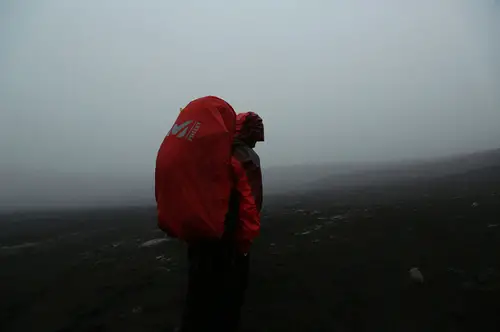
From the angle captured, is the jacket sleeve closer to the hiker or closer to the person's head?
the hiker

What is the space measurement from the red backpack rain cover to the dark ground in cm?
291

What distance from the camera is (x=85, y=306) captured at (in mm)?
5934

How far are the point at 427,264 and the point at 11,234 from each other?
14885 millimetres

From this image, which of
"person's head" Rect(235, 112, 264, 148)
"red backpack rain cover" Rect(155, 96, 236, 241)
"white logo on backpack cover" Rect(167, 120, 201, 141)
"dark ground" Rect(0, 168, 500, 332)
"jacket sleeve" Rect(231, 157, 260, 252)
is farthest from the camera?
"dark ground" Rect(0, 168, 500, 332)

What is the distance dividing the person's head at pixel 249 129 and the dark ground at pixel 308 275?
9.86ft

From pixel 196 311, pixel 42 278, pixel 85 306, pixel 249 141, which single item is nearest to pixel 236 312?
pixel 196 311

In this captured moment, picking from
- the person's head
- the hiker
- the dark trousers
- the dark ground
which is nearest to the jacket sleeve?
the hiker

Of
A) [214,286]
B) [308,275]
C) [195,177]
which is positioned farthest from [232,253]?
[308,275]

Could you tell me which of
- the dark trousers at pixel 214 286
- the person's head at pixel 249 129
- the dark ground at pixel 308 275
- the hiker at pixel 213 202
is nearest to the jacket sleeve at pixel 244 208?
the hiker at pixel 213 202

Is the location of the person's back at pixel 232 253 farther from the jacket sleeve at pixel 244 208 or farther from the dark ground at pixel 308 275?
the dark ground at pixel 308 275

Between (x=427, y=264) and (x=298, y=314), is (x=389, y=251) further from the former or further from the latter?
(x=298, y=314)

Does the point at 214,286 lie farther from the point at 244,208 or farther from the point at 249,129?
the point at 249,129

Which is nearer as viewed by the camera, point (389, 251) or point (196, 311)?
point (196, 311)

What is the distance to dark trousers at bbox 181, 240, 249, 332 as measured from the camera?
9.52 ft
